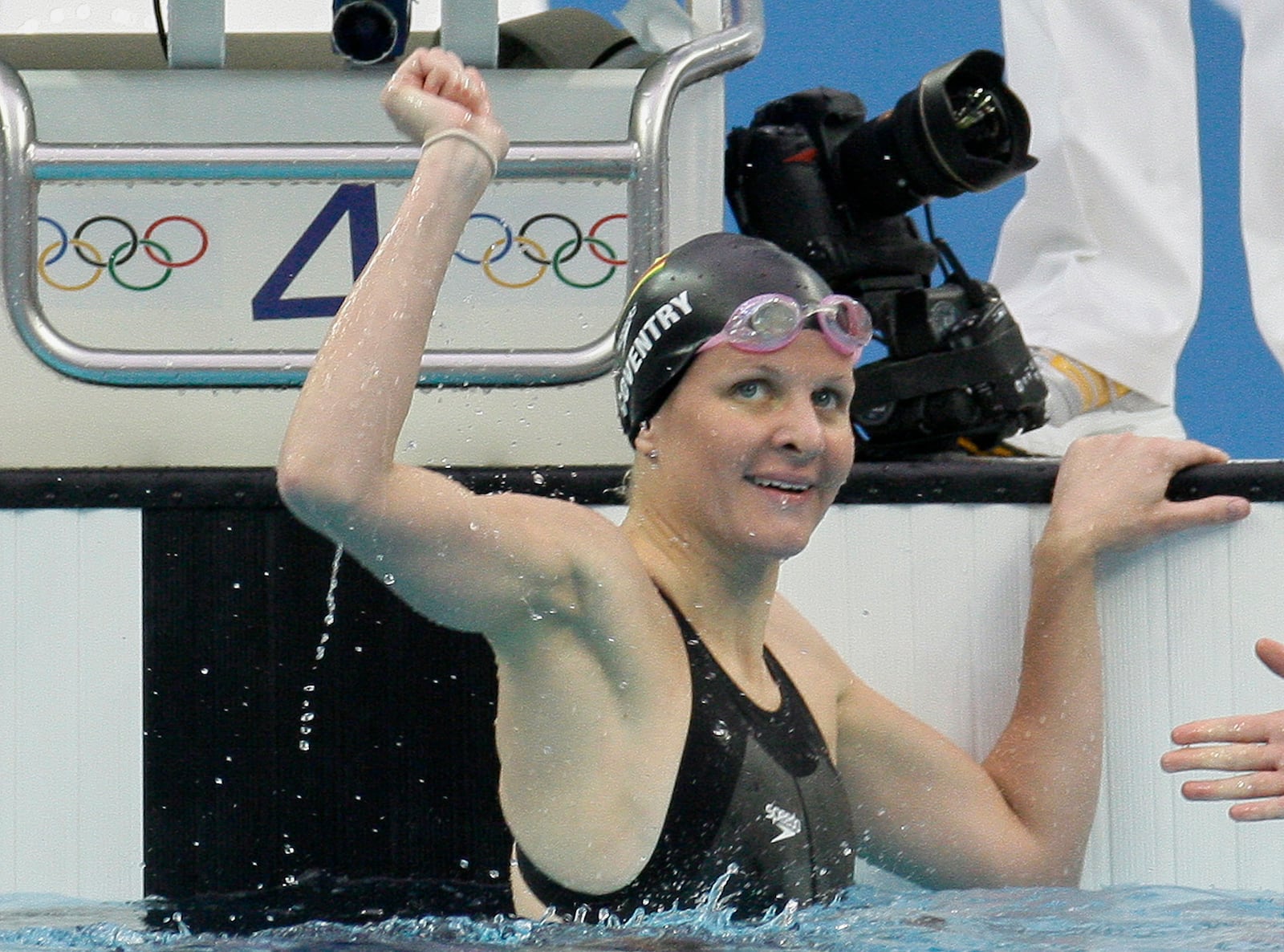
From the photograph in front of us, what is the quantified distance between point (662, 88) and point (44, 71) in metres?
1.03

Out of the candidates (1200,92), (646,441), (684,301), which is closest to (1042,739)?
(646,441)

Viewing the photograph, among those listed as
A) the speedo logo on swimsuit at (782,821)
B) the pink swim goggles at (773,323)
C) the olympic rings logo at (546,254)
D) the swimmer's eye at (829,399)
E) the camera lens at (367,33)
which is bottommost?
the speedo logo on swimsuit at (782,821)

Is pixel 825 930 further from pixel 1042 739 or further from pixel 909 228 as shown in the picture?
pixel 909 228

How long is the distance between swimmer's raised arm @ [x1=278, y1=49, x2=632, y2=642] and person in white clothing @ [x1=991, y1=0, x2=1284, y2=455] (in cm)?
197

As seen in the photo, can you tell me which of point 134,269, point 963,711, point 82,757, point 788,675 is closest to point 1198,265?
point 963,711

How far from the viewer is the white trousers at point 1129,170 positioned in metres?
3.83

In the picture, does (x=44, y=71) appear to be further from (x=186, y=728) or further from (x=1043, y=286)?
(x=1043, y=286)

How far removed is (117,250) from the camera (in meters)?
2.97

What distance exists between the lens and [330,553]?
2.74 meters

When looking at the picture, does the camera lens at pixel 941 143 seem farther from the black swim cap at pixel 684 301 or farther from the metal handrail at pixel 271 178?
the black swim cap at pixel 684 301

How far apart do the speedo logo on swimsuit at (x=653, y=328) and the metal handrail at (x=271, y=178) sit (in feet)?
0.99

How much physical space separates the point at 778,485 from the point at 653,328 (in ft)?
0.82

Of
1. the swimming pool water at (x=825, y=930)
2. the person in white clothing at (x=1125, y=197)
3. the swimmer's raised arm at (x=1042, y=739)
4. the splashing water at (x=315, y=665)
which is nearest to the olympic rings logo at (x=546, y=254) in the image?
the splashing water at (x=315, y=665)

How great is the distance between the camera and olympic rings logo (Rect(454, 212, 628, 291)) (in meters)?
2.98
